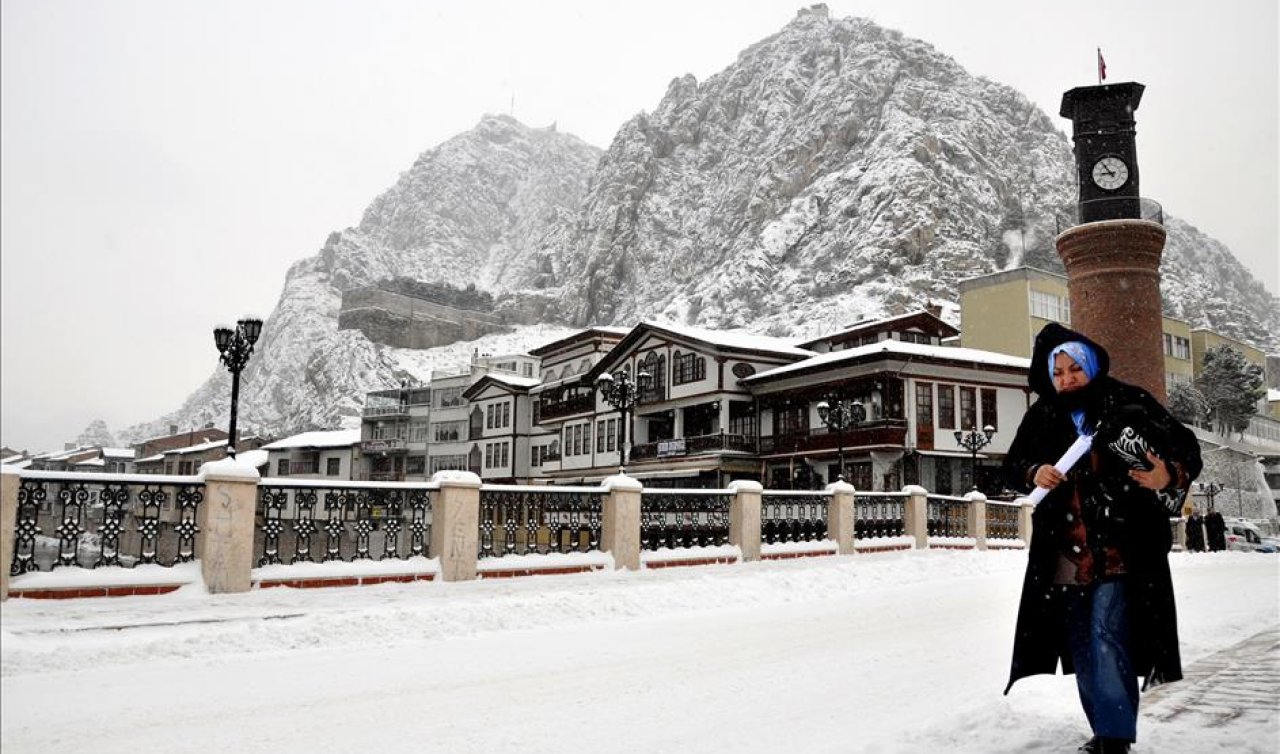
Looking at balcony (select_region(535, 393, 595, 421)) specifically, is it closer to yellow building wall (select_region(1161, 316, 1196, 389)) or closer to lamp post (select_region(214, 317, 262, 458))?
lamp post (select_region(214, 317, 262, 458))

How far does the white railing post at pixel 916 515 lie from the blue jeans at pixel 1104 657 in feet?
57.5

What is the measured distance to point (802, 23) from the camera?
15800cm

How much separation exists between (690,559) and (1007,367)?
25.7 metres

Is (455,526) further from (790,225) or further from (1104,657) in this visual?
(790,225)

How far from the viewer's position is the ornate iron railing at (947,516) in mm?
22938

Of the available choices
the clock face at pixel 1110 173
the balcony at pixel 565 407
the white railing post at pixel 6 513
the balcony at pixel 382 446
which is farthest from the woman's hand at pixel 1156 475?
the balcony at pixel 382 446

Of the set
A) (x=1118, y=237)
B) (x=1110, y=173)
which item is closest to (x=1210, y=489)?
(x=1118, y=237)

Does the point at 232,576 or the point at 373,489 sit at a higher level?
the point at 373,489

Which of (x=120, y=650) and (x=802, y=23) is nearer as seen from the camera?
(x=120, y=650)

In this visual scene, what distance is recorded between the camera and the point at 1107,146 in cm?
2639

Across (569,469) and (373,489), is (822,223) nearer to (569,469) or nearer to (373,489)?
(569,469)

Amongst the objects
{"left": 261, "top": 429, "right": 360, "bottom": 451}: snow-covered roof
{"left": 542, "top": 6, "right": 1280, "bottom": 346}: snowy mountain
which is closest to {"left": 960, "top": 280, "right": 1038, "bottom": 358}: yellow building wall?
{"left": 542, "top": 6, "right": 1280, "bottom": 346}: snowy mountain

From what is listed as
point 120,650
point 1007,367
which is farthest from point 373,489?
point 1007,367

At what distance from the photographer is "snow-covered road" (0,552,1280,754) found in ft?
15.9
